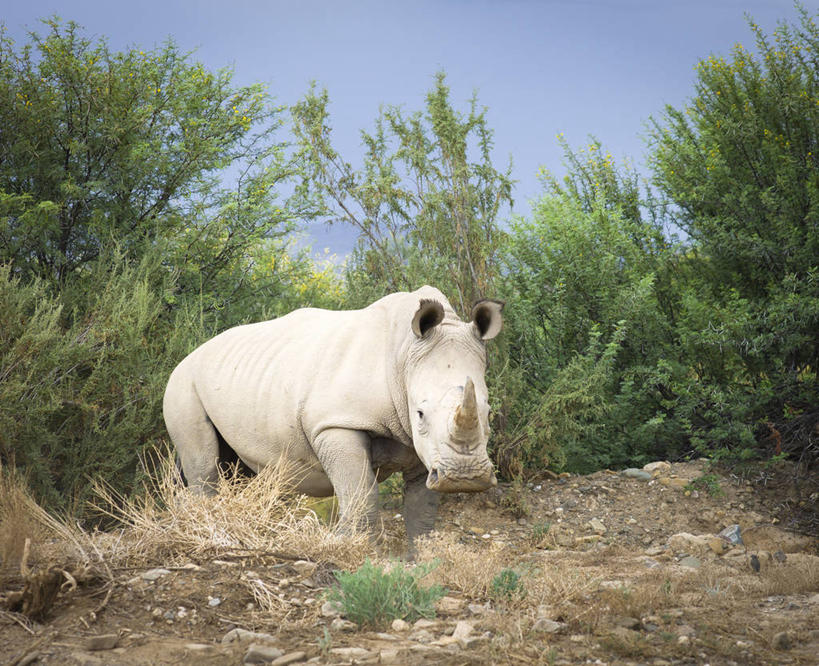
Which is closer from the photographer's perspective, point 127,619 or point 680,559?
point 127,619

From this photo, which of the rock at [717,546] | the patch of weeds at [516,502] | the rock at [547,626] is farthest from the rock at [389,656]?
the patch of weeds at [516,502]

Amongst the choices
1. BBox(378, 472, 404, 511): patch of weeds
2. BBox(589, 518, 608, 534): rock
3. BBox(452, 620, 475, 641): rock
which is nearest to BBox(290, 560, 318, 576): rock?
BBox(452, 620, 475, 641): rock

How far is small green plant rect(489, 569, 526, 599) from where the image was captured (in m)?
4.26

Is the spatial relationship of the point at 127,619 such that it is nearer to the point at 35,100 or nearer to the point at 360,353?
the point at 360,353

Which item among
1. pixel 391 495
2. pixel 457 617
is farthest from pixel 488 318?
pixel 391 495

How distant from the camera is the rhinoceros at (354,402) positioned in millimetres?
4777

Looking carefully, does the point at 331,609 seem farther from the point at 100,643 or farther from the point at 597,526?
the point at 597,526

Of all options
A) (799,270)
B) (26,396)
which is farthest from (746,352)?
(26,396)

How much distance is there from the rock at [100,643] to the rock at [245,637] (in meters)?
0.45

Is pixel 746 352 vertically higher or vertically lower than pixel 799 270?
lower

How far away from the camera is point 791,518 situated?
771 cm

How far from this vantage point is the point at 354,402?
532cm

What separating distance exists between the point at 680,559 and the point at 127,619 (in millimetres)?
4177

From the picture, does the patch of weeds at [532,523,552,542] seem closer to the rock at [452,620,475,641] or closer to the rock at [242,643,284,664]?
the rock at [452,620,475,641]
